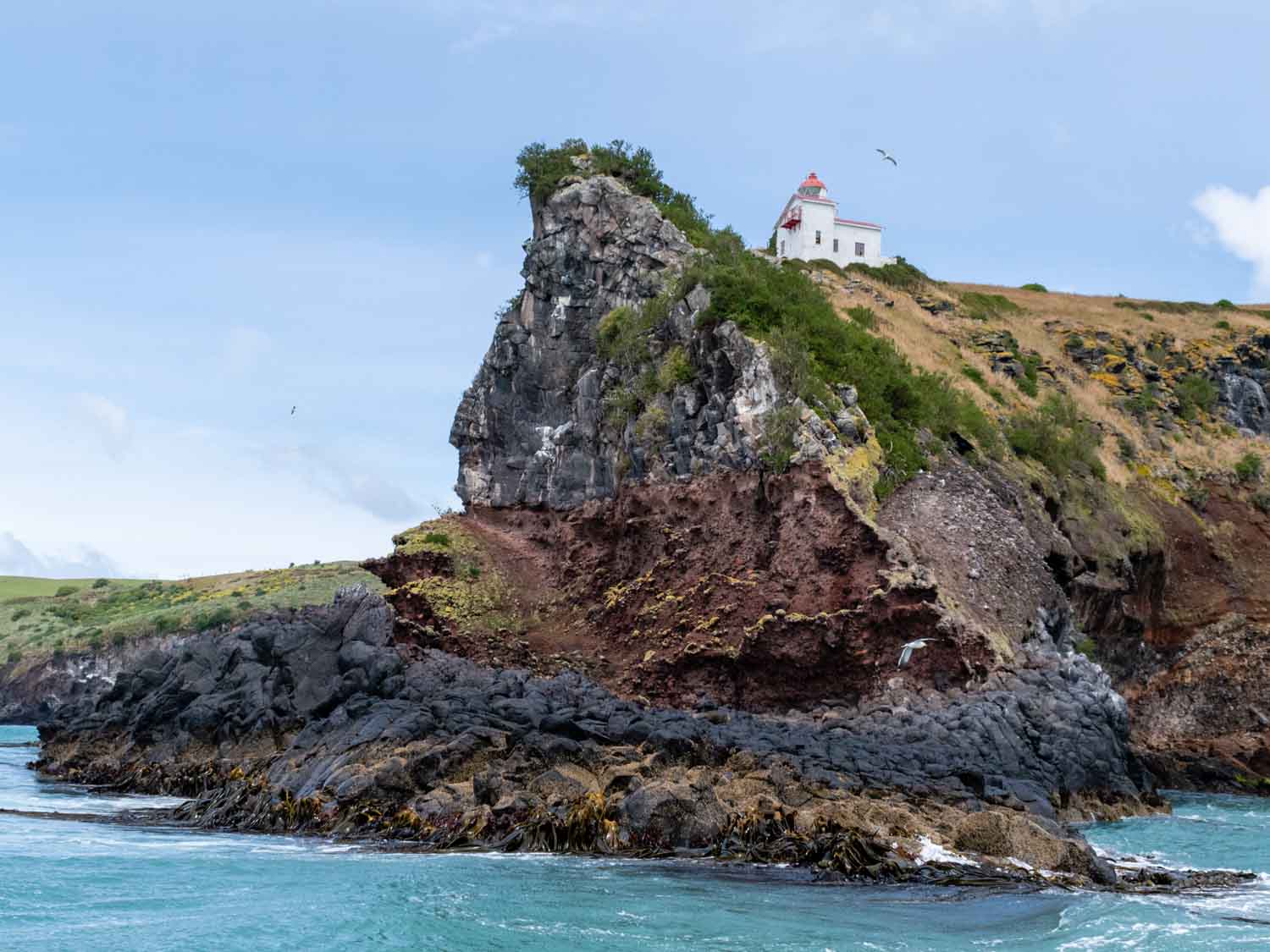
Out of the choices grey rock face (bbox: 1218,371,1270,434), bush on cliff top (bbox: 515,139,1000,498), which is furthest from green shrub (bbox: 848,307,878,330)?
grey rock face (bbox: 1218,371,1270,434)

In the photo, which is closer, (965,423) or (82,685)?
(965,423)

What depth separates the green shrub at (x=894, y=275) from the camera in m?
64.8

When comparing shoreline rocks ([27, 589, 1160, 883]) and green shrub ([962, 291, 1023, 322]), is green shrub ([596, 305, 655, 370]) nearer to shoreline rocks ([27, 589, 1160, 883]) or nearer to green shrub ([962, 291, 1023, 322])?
shoreline rocks ([27, 589, 1160, 883])

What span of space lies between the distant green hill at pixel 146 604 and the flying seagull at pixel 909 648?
49.1 m

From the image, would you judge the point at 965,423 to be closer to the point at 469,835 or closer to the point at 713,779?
the point at 713,779

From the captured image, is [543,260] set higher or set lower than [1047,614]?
higher

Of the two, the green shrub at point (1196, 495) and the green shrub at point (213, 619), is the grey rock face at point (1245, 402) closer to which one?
Result: the green shrub at point (1196, 495)

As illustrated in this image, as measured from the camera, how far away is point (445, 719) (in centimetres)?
2789

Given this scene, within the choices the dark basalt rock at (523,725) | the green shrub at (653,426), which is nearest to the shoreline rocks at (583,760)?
the dark basalt rock at (523,725)

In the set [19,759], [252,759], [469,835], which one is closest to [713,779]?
[469,835]

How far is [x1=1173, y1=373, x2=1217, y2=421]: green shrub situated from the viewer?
55594 millimetres

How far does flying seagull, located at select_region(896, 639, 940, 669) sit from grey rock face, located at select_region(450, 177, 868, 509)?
311 inches

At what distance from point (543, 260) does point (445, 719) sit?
22242 millimetres

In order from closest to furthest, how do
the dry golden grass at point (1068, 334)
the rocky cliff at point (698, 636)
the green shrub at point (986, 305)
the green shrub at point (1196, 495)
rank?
the rocky cliff at point (698, 636) → the green shrub at point (1196, 495) → the dry golden grass at point (1068, 334) → the green shrub at point (986, 305)
